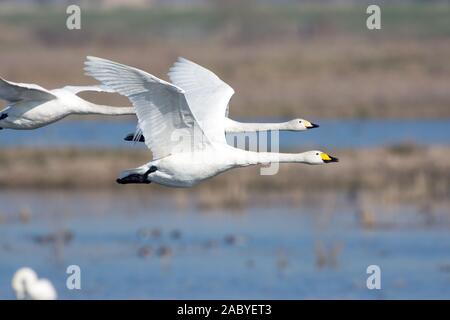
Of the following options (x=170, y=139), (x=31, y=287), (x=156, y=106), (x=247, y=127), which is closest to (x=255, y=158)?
(x=170, y=139)

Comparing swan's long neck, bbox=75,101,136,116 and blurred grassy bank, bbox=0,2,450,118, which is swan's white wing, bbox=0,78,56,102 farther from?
blurred grassy bank, bbox=0,2,450,118

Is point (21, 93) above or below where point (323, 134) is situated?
above

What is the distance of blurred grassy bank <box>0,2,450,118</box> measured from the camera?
1598 inches

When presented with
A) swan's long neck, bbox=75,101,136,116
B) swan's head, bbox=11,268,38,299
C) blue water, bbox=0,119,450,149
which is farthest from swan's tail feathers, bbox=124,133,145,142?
blue water, bbox=0,119,450,149

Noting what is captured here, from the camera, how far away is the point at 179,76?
16.7 m

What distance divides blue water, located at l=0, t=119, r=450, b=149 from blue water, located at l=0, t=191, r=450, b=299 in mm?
4154

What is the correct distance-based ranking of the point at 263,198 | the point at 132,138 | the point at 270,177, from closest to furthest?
the point at 132,138
the point at 263,198
the point at 270,177

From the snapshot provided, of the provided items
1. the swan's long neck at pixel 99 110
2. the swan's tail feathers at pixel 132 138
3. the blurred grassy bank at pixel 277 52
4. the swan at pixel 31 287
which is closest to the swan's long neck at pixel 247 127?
the swan's tail feathers at pixel 132 138

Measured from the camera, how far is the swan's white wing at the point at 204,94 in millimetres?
15773

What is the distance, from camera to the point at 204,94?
16391mm

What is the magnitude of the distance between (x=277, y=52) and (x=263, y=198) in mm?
20305

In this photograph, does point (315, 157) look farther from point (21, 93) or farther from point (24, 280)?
point (24, 280)

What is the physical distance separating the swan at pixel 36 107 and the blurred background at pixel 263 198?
748 cm
